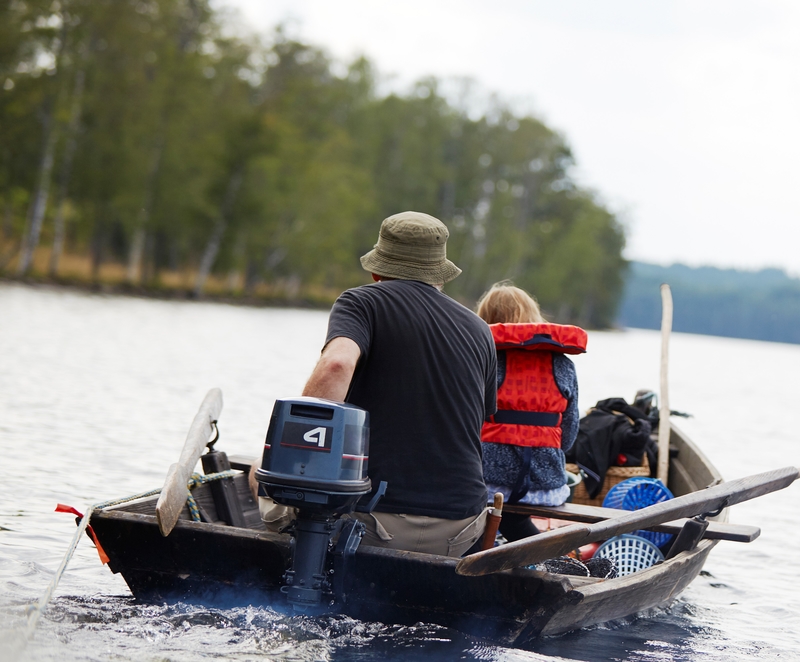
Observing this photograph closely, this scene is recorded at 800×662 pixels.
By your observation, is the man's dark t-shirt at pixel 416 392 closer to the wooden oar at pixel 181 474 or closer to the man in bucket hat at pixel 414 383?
the man in bucket hat at pixel 414 383

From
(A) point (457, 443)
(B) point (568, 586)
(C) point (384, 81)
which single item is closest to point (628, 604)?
(B) point (568, 586)

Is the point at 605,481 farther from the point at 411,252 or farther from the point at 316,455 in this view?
the point at 316,455

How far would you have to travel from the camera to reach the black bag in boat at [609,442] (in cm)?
682

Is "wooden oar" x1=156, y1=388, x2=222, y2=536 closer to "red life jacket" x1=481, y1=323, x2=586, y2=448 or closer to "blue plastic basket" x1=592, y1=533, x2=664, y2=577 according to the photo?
"red life jacket" x1=481, y1=323, x2=586, y2=448

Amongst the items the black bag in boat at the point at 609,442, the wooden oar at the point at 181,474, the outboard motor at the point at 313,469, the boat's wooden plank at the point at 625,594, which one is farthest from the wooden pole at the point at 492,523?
the black bag in boat at the point at 609,442

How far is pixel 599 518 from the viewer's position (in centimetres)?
496

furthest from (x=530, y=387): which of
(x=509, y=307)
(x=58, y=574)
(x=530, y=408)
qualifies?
(x=58, y=574)

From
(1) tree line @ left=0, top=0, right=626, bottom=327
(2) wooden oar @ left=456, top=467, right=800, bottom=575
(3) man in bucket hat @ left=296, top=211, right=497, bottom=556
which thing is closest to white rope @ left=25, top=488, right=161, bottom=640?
(3) man in bucket hat @ left=296, top=211, right=497, bottom=556

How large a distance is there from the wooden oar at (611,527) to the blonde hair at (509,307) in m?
1.11

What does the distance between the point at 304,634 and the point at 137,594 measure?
859 mm

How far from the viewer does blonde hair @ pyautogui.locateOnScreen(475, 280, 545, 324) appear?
4.89 meters

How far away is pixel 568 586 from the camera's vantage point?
3.71m

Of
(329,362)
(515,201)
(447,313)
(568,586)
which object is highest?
(515,201)

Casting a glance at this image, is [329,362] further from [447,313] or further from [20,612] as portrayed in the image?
[20,612]
